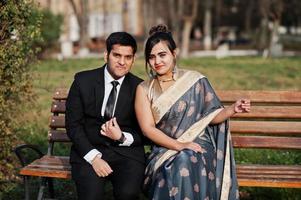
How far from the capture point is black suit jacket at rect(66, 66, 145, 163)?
4.04m

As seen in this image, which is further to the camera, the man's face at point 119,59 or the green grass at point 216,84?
the green grass at point 216,84

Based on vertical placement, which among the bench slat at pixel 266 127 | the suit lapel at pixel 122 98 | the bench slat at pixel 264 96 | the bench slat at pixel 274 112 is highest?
the suit lapel at pixel 122 98

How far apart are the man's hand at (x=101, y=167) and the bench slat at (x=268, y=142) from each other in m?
1.20

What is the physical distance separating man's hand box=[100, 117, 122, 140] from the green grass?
57.4 inches

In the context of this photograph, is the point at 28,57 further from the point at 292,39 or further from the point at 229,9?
the point at 229,9

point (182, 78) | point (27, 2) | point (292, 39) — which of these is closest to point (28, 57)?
point (27, 2)

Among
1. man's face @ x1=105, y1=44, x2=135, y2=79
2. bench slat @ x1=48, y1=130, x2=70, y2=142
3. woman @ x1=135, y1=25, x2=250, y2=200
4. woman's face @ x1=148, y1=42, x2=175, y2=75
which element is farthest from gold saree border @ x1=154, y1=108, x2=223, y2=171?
bench slat @ x1=48, y1=130, x2=70, y2=142

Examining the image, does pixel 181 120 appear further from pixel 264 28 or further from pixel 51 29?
pixel 264 28

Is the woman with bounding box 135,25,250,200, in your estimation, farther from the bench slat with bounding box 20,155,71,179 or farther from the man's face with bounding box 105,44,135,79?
the bench slat with bounding box 20,155,71,179

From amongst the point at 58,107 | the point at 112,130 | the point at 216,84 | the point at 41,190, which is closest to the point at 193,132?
the point at 112,130

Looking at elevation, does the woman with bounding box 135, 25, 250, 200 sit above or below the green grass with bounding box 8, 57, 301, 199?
above

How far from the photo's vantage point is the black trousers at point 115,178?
3.83 meters

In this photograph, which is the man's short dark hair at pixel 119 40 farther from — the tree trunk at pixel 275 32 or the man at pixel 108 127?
the tree trunk at pixel 275 32

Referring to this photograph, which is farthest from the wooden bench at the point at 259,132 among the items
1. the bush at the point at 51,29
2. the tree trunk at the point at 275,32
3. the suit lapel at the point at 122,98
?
the tree trunk at the point at 275,32
